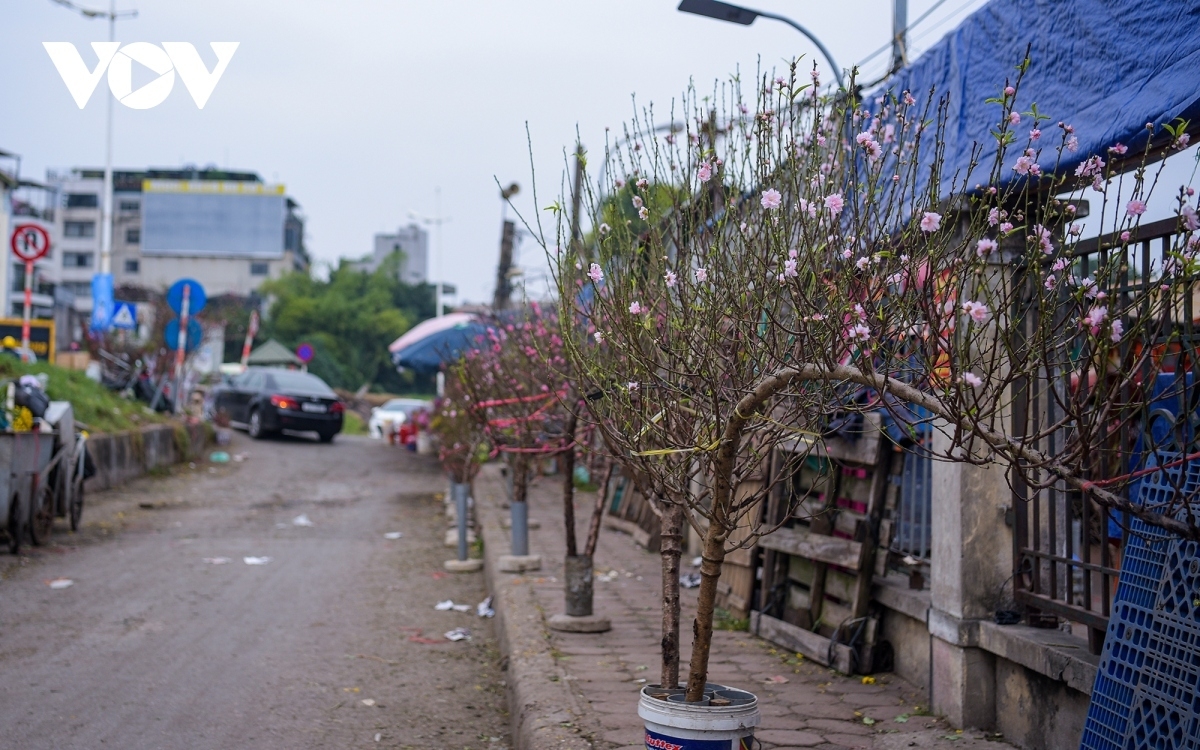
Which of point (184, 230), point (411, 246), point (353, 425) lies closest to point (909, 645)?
point (353, 425)

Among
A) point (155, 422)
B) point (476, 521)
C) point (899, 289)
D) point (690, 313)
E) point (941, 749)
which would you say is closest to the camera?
point (899, 289)

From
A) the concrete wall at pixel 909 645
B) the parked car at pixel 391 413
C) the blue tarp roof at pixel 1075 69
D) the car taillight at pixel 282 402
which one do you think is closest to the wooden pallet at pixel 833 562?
the concrete wall at pixel 909 645

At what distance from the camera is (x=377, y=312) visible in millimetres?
60469

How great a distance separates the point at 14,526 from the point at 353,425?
27.9 m

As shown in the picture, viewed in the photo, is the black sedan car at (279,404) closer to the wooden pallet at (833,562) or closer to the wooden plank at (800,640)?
the wooden pallet at (833,562)

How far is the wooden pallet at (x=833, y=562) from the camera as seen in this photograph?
5.87 metres

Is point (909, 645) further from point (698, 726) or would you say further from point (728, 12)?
point (728, 12)

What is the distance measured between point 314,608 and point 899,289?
20.7 ft

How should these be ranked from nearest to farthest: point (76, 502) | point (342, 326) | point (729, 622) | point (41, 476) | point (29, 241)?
point (729, 622) < point (41, 476) < point (76, 502) < point (29, 241) < point (342, 326)

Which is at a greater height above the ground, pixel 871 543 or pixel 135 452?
pixel 871 543

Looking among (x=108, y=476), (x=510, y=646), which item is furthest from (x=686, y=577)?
(x=108, y=476)

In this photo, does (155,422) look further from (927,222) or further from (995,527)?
(927,222)

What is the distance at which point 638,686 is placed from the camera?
18.4ft

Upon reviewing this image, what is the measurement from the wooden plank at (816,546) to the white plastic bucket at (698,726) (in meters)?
2.58
